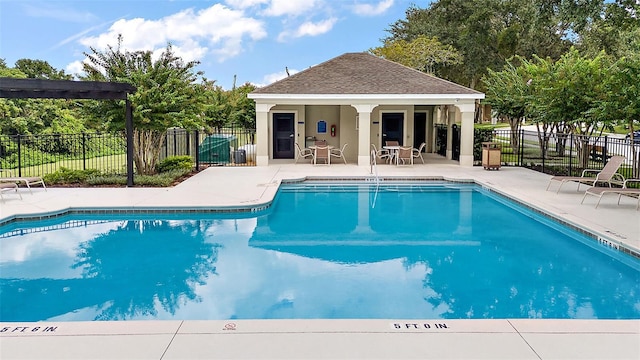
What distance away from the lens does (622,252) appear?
26.6ft

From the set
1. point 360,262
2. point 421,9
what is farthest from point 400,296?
point 421,9

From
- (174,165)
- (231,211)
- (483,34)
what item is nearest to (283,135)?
(174,165)

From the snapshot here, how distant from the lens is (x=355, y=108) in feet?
68.4

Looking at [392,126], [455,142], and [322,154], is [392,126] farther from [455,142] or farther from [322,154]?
[322,154]

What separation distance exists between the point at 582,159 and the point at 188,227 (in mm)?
14560

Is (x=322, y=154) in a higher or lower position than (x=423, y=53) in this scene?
lower

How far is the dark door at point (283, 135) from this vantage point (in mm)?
21250

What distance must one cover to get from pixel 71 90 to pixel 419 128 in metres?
15.8

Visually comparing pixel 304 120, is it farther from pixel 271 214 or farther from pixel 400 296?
pixel 400 296

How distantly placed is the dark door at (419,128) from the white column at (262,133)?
778 centimetres

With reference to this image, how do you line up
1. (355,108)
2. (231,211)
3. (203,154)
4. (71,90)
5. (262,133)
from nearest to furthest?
(231,211) < (71,90) < (262,133) < (355,108) < (203,154)

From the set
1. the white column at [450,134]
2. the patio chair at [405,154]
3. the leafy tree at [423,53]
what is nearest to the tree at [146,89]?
the patio chair at [405,154]

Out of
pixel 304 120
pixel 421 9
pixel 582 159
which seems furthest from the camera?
pixel 421 9

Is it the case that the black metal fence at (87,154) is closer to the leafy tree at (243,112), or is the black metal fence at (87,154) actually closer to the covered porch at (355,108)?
the covered porch at (355,108)
